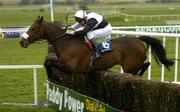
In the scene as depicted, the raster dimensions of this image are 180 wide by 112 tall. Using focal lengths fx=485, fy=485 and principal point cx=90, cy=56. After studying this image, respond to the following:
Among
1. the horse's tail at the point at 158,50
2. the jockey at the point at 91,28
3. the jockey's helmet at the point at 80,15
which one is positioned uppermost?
the jockey's helmet at the point at 80,15

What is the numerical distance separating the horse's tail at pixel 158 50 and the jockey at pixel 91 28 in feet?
1.71

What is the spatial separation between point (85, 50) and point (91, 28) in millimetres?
296

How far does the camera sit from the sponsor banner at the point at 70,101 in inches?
204

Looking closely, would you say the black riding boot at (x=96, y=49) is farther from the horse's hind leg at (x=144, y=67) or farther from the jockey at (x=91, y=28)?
the horse's hind leg at (x=144, y=67)

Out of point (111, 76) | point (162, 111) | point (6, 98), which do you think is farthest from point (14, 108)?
point (162, 111)

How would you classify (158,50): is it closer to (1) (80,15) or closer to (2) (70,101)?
(1) (80,15)

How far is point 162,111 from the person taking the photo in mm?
4152

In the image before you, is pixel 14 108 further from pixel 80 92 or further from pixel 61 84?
pixel 80 92

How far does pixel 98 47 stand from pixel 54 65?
629mm

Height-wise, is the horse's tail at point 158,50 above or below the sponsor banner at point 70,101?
above

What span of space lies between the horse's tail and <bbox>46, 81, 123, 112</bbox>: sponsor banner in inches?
47.6

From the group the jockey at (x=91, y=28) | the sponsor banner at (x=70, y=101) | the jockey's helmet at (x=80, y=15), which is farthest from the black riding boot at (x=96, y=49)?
the sponsor banner at (x=70, y=101)

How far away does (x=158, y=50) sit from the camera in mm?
6430

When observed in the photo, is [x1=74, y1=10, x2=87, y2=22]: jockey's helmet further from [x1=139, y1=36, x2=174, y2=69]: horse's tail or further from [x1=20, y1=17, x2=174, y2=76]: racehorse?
[x1=139, y1=36, x2=174, y2=69]: horse's tail
